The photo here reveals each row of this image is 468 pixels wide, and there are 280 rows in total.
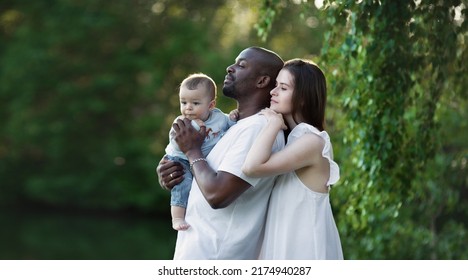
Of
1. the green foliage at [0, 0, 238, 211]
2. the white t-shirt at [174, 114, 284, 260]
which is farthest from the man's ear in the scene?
the green foliage at [0, 0, 238, 211]

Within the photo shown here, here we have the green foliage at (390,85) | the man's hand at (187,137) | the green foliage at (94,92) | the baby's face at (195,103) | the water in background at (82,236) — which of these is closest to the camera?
the man's hand at (187,137)

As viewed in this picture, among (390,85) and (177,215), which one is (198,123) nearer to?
(177,215)

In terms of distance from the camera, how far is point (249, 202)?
123 inches

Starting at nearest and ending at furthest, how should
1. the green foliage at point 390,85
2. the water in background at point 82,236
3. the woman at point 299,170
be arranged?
the woman at point 299,170 < the green foliage at point 390,85 < the water in background at point 82,236

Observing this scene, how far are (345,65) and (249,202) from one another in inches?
81.4

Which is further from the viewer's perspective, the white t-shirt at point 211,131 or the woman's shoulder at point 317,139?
the white t-shirt at point 211,131

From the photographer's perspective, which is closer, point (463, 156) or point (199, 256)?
point (199, 256)

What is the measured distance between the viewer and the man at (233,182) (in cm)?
303

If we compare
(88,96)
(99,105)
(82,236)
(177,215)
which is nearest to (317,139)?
(177,215)

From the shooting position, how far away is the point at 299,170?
308 cm

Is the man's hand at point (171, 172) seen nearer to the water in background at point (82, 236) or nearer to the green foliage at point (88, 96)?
the water in background at point (82, 236)

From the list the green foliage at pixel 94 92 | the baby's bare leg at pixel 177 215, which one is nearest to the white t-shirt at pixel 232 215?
the baby's bare leg at pixel 177 215
